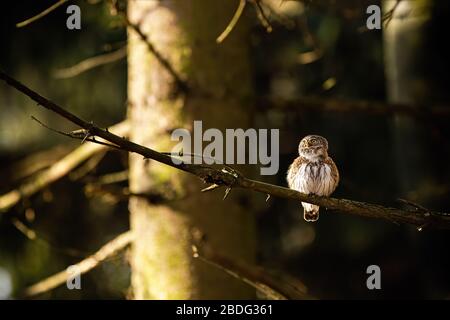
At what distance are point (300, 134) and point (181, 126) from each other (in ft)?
4.36

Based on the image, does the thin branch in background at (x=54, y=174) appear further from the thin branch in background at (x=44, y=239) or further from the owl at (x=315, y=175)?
the owl at (x=315, y=175)

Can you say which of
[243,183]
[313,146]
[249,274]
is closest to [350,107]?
[313,146]

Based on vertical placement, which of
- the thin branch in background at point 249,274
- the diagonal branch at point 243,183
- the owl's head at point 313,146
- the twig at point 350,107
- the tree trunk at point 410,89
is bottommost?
the thin branch in background at point 249,274

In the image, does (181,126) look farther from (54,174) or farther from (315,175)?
(54,174)

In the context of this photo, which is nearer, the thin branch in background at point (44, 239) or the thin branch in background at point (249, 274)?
the thin branch in background at point (249, 274)

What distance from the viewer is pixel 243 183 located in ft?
8.07

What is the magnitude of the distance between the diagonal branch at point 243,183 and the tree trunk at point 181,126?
4.53 ft

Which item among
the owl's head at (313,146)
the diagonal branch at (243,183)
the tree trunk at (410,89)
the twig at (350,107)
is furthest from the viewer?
the tree trunk at (410,89)

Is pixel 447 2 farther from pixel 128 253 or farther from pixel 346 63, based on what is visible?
pixel 128 253

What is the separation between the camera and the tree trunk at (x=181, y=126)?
384cm

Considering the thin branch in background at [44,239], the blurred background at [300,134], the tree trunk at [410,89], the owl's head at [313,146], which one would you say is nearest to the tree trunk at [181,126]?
the blurred background at [300,134]

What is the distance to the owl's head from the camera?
3169 mm

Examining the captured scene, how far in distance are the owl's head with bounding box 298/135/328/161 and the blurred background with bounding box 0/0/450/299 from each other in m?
0.88
